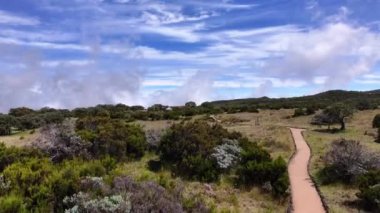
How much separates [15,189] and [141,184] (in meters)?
3.82

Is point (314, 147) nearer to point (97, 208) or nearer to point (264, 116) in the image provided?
point (97, 208)

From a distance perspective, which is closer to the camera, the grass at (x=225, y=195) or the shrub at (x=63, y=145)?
A: the grass at (x=225, y=195)

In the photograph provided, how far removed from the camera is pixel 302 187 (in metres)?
19.2

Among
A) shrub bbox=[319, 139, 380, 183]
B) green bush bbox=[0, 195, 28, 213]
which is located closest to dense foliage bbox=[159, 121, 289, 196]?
shrub bbox=[319, 139, 380, 183]

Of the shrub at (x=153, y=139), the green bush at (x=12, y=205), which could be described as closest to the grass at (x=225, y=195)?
the green bush at (x=12, y=205)

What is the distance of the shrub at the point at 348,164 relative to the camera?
2073 centimetres

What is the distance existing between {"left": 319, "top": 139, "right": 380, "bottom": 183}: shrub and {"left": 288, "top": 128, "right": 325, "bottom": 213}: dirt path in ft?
3.26

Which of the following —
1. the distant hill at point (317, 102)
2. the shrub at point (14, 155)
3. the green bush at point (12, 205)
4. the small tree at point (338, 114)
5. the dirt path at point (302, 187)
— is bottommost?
the dirt path at point (302, 187)

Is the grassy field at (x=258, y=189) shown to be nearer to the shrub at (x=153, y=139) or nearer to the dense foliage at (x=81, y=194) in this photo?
the shrub at (x=153, y=139)

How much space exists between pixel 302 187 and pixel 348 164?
3.32 m

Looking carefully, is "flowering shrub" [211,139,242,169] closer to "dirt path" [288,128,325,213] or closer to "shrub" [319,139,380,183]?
"dirt path" [288,128,325,213]

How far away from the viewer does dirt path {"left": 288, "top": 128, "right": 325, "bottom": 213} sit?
16.1 meters

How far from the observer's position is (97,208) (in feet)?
35.0

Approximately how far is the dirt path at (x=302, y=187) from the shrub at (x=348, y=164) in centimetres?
99
